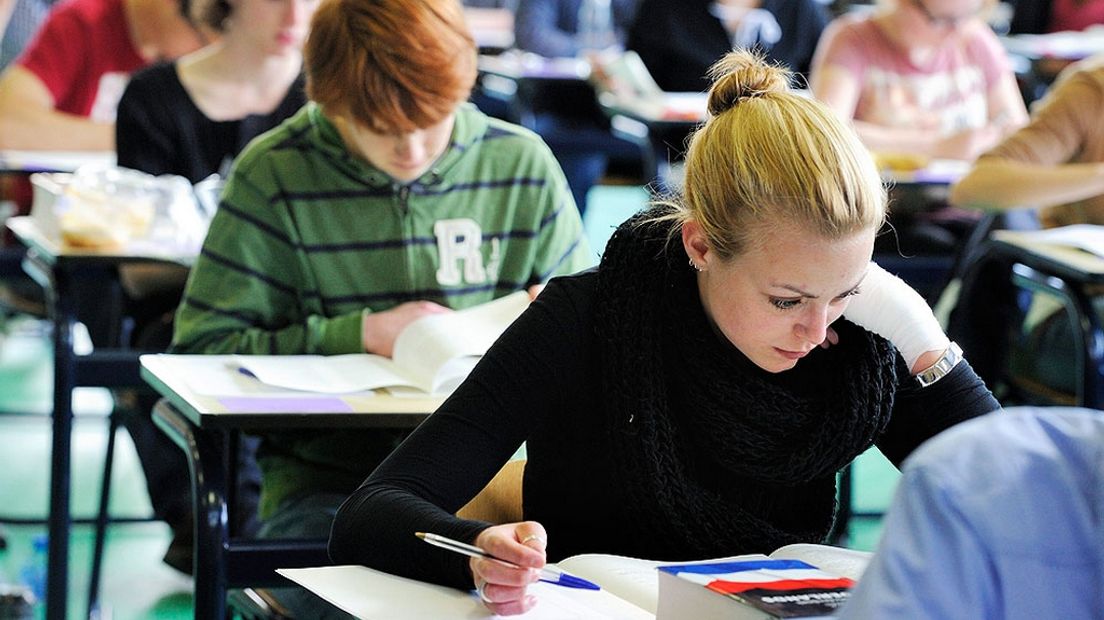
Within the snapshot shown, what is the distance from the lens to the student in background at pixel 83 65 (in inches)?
144

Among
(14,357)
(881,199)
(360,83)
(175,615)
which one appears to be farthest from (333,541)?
(14,357)

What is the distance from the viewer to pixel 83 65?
3.80 meters

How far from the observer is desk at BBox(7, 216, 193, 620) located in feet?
8.56

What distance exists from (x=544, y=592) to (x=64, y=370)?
146 cm

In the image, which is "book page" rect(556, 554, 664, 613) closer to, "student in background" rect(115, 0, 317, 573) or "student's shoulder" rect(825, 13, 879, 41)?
"student in background" rect(115, 0, 317, 573)

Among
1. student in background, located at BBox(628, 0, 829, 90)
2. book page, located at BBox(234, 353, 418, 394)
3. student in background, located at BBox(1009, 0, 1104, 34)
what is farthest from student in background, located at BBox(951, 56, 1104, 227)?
student in background, located at BBox(1009, 0, 1104, 34)

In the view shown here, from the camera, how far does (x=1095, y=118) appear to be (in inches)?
123

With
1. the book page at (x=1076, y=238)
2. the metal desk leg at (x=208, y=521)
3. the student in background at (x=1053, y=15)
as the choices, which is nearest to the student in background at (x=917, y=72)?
the book page at (x=1076, y=238)

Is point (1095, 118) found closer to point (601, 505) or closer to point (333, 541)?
point (601, 505)

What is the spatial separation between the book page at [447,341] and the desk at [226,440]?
0.05 meters

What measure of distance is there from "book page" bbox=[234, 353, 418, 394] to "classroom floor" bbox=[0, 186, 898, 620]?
0.64m

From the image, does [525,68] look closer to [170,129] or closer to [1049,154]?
[170,129]

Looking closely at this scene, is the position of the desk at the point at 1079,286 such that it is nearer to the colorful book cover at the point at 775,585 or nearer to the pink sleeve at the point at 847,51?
the colorful book cover at the point at 775,585

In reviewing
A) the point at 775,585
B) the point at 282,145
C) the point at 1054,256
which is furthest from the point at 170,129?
the point at 775,585
